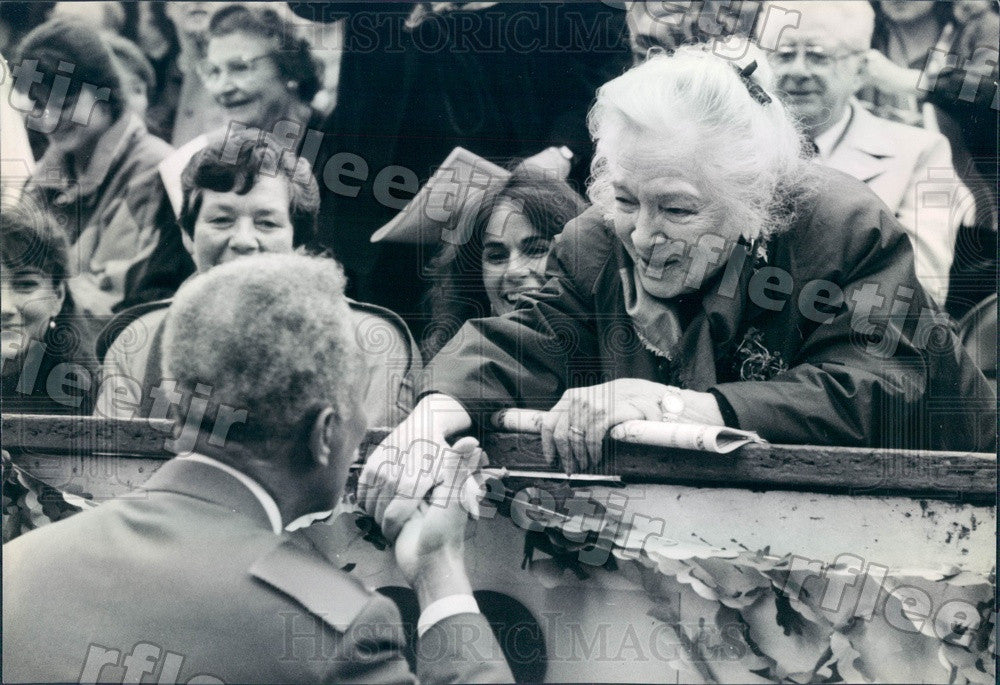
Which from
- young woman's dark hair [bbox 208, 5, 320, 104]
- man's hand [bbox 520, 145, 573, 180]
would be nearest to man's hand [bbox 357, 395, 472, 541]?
man's hand [bbox 520, 145, 573, 180]

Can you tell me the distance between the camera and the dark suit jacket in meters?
3.98

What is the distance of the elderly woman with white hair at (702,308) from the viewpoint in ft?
13.6

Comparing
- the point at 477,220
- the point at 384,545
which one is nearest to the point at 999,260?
the point at 477,220

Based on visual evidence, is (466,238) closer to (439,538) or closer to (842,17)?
(439,538)

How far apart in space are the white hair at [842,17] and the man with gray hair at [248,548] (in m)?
2.26

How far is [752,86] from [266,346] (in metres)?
2.31

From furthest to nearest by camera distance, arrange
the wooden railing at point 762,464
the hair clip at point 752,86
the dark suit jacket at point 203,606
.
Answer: the hair clip at point 752,86, the wooden railing at point 762,464, the dark suit jacket at point 203,606

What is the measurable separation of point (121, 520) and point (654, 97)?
2.84 m

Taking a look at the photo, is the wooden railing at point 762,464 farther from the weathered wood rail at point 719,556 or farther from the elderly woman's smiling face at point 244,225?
the elderly woman's smiling face at point 244,225

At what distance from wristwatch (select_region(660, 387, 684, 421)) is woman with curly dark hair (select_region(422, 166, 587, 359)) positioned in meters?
0.72

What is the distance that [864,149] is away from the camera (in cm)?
424

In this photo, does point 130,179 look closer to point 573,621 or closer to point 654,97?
point 654,97

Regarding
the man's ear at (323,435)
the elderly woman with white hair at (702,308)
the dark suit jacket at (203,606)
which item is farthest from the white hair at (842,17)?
the dark suit jacket at (203,606)

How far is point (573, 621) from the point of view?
4.16 meters
